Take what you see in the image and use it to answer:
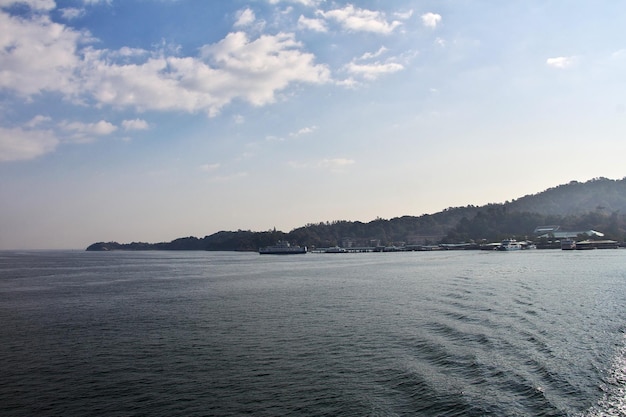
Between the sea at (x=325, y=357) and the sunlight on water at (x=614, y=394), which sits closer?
the sunlight on water at (x=614, y=394)

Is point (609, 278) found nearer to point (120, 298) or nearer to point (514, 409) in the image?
point (514, 409)

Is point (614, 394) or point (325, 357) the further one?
point (325, 357)

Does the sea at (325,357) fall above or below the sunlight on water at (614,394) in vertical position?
above

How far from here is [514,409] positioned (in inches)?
587

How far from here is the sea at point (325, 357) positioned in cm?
1609

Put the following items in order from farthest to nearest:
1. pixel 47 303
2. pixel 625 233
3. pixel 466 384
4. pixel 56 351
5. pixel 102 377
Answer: pixel 625 233, pixel 47 303, pixel 56 351, pixel 102 377, pixel 466 384

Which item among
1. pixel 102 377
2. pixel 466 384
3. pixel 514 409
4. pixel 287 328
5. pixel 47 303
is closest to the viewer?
pixel 514 409

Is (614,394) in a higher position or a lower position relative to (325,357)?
lower

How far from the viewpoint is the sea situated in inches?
634

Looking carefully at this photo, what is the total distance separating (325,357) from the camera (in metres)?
21.9

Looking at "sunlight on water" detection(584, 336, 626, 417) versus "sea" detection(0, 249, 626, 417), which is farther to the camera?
"sea" detection(0, 249, 626, 417)

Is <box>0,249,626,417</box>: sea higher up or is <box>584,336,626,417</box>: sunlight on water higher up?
<box>0,249,626,417</box>: sea

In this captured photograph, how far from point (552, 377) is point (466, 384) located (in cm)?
344

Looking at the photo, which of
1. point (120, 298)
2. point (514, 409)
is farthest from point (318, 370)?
point (120, 298)
